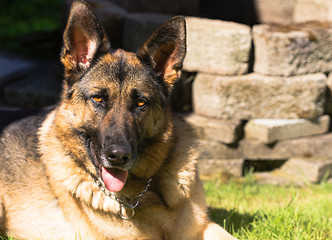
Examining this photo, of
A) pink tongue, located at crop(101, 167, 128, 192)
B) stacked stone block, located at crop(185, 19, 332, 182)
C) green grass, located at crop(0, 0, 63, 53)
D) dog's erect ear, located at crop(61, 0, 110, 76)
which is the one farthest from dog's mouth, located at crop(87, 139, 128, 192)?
green grass, located at crop(0, 0, 63, 53)

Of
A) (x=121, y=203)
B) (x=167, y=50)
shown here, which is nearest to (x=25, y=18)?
(x=167, y=50)

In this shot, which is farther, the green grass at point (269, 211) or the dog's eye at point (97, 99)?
the green grass at point (269, 211)

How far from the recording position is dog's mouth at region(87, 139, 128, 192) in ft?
10.2

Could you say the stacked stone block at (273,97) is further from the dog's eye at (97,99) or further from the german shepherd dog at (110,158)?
the dog's eye at (97,99)

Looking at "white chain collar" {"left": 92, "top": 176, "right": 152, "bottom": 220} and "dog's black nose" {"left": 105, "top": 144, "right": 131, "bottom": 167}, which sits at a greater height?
"dog's black nose" {"left": 105, "top": 144, "right": 131, "bottom": 167}

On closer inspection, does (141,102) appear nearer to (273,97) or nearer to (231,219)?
(231,219)

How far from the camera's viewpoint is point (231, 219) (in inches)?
158

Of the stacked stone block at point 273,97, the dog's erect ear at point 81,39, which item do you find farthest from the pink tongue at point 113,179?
the stacked stone block at point 273,97

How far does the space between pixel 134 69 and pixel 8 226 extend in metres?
1.68

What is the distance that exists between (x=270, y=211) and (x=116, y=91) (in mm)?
Result: 1799

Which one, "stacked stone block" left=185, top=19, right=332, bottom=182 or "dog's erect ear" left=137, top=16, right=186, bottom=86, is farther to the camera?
"stacked stone block" left=185, top=19, right=332, bottom=182

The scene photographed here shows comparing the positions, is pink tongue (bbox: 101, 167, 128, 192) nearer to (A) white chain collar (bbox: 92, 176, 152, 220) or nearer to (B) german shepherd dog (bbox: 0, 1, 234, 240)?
(B) german shepherd dog (bbox: 0, 1, 234, 240)

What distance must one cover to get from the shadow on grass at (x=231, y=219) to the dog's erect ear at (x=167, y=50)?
132 centimetres

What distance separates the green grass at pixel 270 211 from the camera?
3.59m
